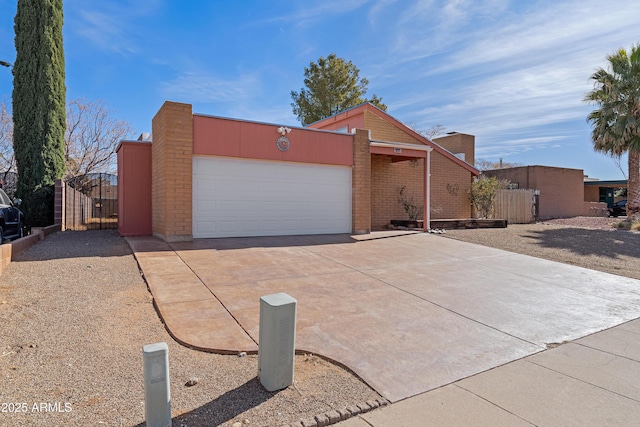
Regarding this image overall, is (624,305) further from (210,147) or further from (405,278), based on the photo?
(210,147)

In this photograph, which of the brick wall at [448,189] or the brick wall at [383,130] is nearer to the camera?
the brick wall at [383,130]

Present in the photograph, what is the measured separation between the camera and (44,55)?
40.9 ft

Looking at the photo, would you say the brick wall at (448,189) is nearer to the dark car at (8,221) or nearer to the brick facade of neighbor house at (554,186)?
the brick facade of neighbor house at (554,186)

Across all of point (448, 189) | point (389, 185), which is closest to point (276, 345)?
point (389, 185)

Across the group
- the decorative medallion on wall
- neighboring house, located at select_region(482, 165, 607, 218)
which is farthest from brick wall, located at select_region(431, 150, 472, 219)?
neighboring house, located at select_region(482, 165, 607, 218)

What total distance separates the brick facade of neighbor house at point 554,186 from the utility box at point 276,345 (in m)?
28.9

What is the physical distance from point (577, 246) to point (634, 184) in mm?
10424

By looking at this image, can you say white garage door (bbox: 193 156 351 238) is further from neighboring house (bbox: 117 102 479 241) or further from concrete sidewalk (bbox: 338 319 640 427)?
concrete sidewalk (bbox: 338 319 640 427)

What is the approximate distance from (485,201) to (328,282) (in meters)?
15.0

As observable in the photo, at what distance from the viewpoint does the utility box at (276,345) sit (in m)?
3.01

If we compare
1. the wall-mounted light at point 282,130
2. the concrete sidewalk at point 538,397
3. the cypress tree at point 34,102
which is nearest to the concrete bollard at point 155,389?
the concrete sidewalk at point 538,397

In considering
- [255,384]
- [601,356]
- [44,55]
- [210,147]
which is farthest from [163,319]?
[44,55]

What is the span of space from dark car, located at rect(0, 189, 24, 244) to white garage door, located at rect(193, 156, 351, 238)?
13.4 ft

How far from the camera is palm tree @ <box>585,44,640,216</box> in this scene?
17422 millimetres
